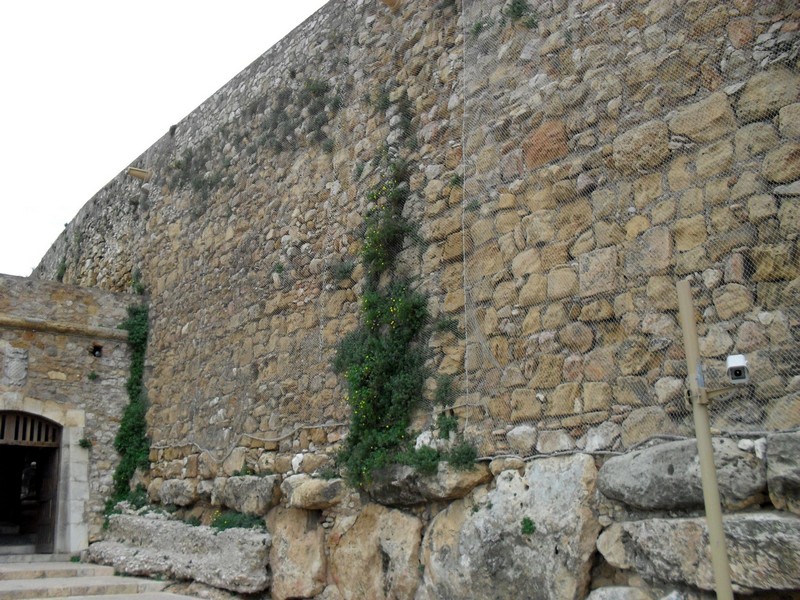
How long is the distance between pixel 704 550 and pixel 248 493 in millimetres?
4747

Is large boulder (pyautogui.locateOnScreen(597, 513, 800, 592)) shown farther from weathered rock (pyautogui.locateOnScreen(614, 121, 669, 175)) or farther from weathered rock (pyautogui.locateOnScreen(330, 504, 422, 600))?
weathered rock (pyautogui.locateOnScreen(614, 121, 669, 175))

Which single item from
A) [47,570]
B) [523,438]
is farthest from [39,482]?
[523,438]

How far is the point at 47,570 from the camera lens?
8703 millimetres

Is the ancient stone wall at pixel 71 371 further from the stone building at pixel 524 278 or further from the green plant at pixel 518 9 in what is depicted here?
the green plant at pixel 518 9

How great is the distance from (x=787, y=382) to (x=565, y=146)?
219 cm

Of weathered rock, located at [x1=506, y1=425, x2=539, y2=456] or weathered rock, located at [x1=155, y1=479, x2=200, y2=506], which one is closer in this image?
weathered rock, located at [x1=506, y1=425, x2=539, y2=456]

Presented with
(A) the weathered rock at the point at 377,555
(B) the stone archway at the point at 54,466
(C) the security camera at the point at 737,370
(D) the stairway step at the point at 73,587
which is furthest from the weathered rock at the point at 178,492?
(C) the security camera at the point at 737,370

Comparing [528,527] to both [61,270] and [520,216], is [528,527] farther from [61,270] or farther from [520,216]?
[61,270]

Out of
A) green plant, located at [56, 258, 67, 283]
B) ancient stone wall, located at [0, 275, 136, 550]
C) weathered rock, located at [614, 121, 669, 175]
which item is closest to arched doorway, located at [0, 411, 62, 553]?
ancient stone wall, located at [0, 275, 136, 550]

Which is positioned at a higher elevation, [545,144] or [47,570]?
[545,144]

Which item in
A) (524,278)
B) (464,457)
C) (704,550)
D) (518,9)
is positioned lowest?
(704,550)

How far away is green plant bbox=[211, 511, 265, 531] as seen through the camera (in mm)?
7680

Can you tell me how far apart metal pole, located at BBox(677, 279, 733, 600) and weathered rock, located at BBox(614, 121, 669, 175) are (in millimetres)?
1965

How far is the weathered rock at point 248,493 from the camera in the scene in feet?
24.9
